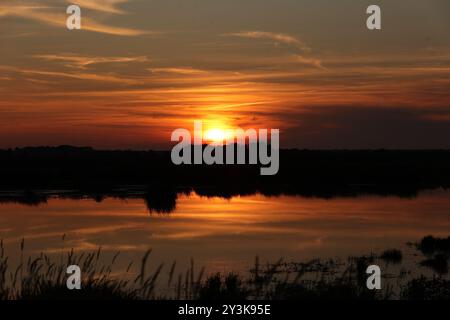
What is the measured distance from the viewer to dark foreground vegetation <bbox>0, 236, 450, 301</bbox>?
896cm

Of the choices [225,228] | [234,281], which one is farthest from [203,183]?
[234,281]

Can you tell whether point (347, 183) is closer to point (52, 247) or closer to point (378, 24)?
point (52, 247)

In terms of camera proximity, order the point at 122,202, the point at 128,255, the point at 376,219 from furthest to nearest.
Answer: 1. the point at 122,202
2. the point at 376,219
3. the point at 128,255

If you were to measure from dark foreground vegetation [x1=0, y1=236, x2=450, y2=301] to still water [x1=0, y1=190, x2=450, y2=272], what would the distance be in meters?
2.12

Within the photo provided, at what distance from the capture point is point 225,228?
33.8m

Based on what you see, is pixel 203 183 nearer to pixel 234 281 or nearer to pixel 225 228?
pixel 225 228

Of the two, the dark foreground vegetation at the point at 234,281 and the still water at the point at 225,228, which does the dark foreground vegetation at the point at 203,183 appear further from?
the dark foreground vegetation at the point at 234,281

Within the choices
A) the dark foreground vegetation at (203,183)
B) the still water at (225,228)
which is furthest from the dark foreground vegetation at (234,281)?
the dark foreground vegetation at (203,183)

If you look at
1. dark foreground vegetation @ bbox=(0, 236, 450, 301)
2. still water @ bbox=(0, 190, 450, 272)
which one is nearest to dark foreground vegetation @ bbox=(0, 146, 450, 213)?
still water @ bbox=(0, 190, 450, 272)

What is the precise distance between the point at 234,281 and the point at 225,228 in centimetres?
2043

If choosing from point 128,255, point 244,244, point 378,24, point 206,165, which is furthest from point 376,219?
point 206,165

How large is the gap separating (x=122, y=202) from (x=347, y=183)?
84.6ft

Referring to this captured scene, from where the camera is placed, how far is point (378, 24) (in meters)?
16.8

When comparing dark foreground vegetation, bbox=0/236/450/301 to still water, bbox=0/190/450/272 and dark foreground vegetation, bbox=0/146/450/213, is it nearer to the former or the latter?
still water, bbox=0/190/450/272
